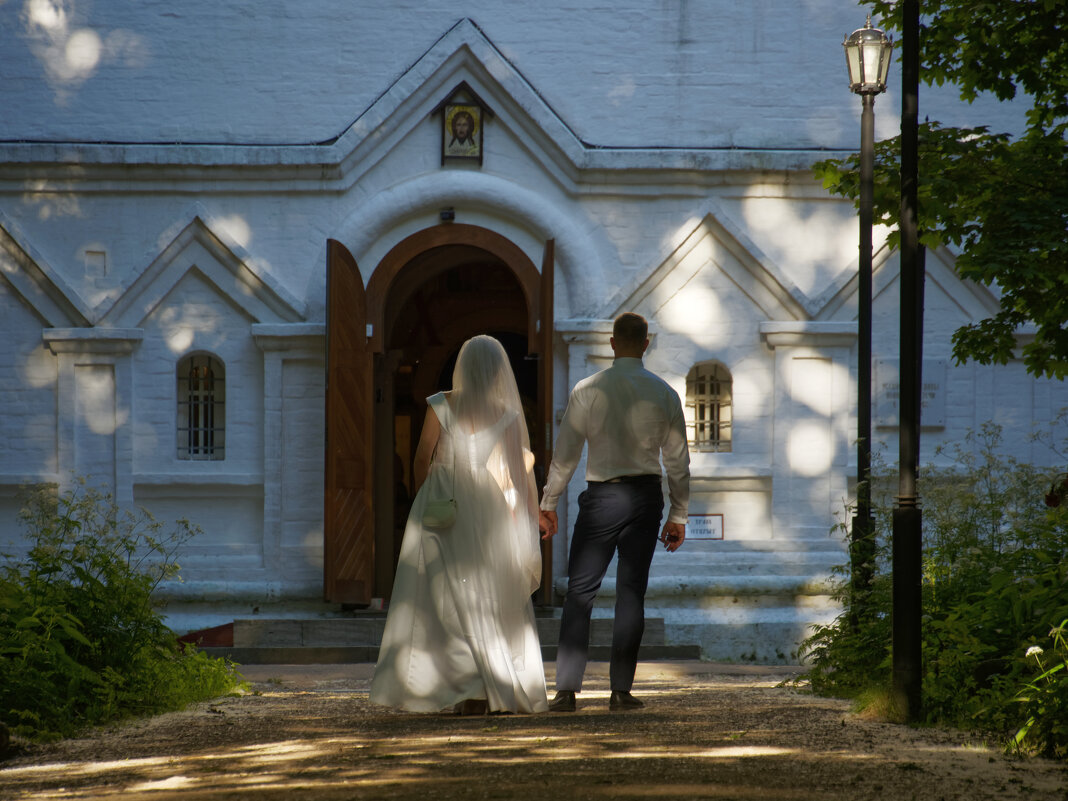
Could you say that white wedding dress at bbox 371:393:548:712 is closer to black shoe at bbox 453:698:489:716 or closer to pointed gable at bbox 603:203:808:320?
black shoe at bbox 453:698:489:716

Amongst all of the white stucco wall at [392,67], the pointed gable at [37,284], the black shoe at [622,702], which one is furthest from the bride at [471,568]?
the pointed gable at [37,284]

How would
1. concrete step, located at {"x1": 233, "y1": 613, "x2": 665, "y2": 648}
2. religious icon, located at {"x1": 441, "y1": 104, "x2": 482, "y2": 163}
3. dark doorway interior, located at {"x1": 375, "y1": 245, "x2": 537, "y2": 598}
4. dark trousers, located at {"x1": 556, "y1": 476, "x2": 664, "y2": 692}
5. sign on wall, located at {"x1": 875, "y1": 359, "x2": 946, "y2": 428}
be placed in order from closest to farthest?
dark trousers, located at {"x1": 556, "y1": 476, "x2": 664, "y2": 692} → concrete step, located at {"x1": 233, "y1": 613, "x2": 665, "y2": 648} → religious icon, located at {"x1": 441, "y1": 104, "x2": 482, "y2": 163} → sign on wall, located at {"x1": 875, "y1": 359, "x2": 946, "y2": 428} → dark doorway interior, located at {"x1": 375, "y1": 245, "x2": 537, "y2": 598}

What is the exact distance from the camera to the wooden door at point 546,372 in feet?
42.1

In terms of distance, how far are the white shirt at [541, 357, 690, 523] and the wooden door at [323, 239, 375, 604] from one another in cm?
606

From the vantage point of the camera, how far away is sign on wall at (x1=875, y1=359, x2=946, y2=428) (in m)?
13.6

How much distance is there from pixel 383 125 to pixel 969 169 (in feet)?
20.8

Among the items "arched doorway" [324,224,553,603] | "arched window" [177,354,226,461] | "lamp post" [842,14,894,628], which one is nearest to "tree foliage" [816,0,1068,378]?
"lamp post" [842,14,894,628]

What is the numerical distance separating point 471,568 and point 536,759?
2111 millimetres

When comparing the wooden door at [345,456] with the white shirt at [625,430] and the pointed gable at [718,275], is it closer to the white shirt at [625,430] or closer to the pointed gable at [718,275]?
the pointed gable at [718,275]

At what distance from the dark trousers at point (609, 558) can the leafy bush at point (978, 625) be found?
50.3 inches

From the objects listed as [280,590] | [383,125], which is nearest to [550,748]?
[280,590]

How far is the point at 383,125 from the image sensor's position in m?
13.4

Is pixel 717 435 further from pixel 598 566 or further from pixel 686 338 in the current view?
pixel 598 566

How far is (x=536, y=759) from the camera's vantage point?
5031 mm
